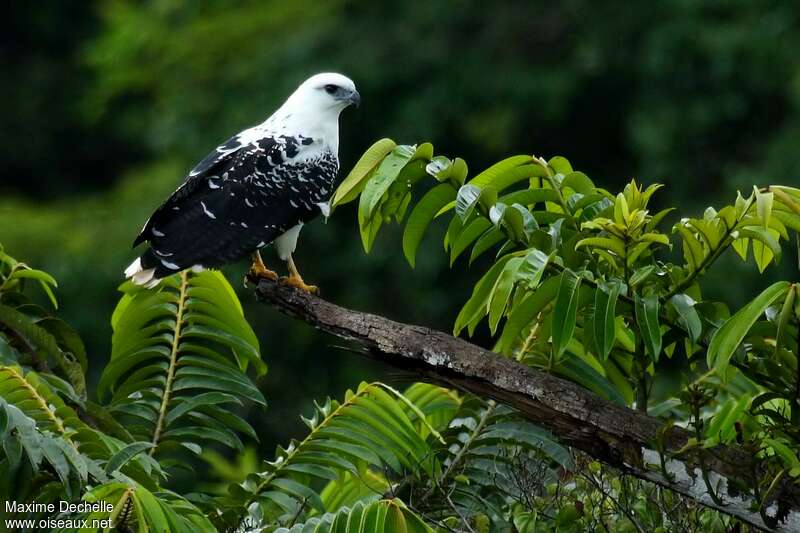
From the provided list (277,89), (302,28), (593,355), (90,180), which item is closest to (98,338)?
(277,89)

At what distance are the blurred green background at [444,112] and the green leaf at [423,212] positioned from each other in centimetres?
744

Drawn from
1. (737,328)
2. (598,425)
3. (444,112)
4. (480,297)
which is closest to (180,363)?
(480,297)

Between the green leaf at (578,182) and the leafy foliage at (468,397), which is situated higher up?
Answer: the green leaf at (578,182)

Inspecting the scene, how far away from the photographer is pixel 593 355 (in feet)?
15.8

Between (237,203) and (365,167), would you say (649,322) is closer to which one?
(365,167)

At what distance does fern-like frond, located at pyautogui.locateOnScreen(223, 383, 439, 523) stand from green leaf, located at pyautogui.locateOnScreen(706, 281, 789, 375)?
1073mm

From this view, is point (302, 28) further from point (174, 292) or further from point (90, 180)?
point (174, 292)

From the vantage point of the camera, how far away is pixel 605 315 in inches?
149

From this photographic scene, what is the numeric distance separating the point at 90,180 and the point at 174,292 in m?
15.2

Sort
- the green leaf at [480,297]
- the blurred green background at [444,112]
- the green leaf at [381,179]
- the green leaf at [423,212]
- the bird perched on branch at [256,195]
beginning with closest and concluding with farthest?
1. the green leaf at [480,297]
2. the green leaf at [381,179]
3. the green leaf at [423,212]
4. the bird perched on branch at [256,195]
5. the blurred green background at [444,112]

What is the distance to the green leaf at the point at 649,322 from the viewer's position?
375cm

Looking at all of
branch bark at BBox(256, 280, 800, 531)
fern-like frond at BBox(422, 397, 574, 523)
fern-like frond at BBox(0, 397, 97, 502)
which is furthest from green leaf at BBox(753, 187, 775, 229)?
fern-like frond at BBox(0, 397, 97, 502)

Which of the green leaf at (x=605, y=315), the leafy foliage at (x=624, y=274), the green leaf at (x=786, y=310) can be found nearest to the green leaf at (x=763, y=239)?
the leafy foliage at (x=624, y=274)

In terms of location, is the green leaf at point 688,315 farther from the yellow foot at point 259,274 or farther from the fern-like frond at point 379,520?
the yellow foot at point 259,274
